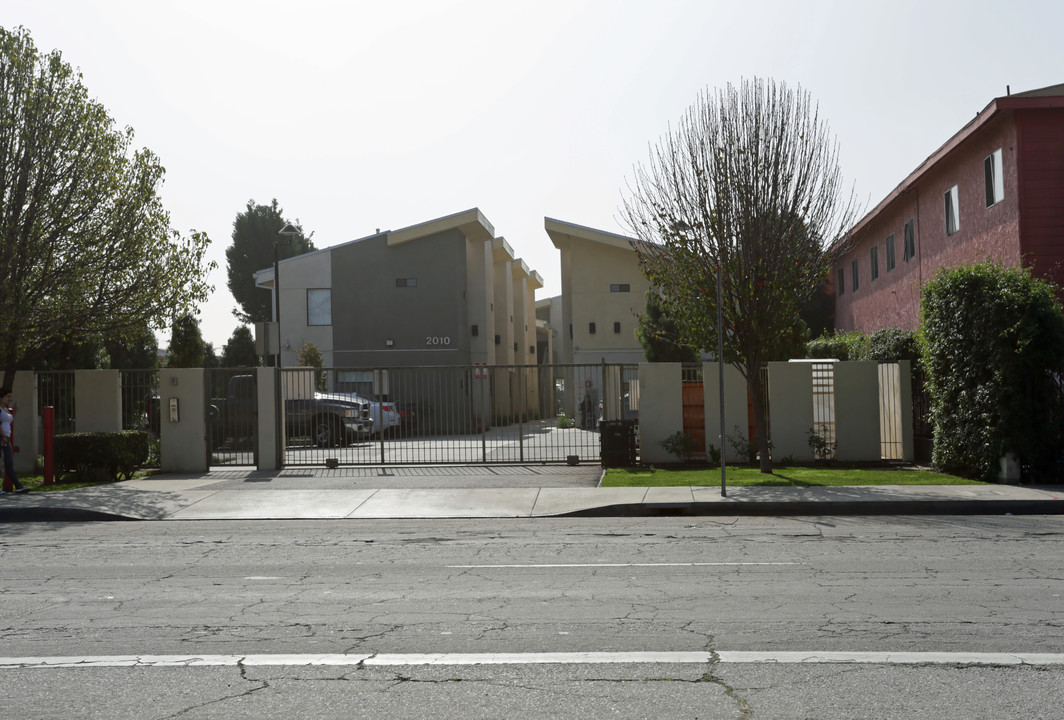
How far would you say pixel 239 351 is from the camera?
165 feet

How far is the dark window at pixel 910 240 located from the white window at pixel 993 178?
484 cm

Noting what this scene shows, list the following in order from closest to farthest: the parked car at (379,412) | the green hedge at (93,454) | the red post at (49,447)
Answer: the red post at (49,447) < the green hedge at (93,454) < the parked car at (379,412)

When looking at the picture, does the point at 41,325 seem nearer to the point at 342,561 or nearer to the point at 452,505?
the point at 452,505

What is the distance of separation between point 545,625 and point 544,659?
90cm

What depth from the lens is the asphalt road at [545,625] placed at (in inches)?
192

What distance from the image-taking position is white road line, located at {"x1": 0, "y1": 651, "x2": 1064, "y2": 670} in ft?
17.9

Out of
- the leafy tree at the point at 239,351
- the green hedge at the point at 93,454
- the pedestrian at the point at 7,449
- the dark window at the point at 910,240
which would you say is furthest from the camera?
the leafy tree at the point at 239,351

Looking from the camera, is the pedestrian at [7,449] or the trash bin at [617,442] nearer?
the pedestrian at [7,449]

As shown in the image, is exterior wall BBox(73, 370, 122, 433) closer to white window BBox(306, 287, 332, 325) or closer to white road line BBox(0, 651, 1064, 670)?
white road line BBox(0, 651, 1064, 670)

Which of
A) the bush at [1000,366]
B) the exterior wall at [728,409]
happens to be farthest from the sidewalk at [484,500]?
the exterior wall at [728,409]

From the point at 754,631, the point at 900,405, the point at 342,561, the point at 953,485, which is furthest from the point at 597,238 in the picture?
the point at 754,631

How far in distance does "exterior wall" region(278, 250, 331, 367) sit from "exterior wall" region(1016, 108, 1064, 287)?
28.1 m

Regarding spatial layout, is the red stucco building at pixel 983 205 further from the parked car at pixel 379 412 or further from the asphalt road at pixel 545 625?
the asphalt road at pixel 545 625

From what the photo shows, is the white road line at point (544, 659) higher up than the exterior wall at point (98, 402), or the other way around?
the exterior wall at point (98, 402)
